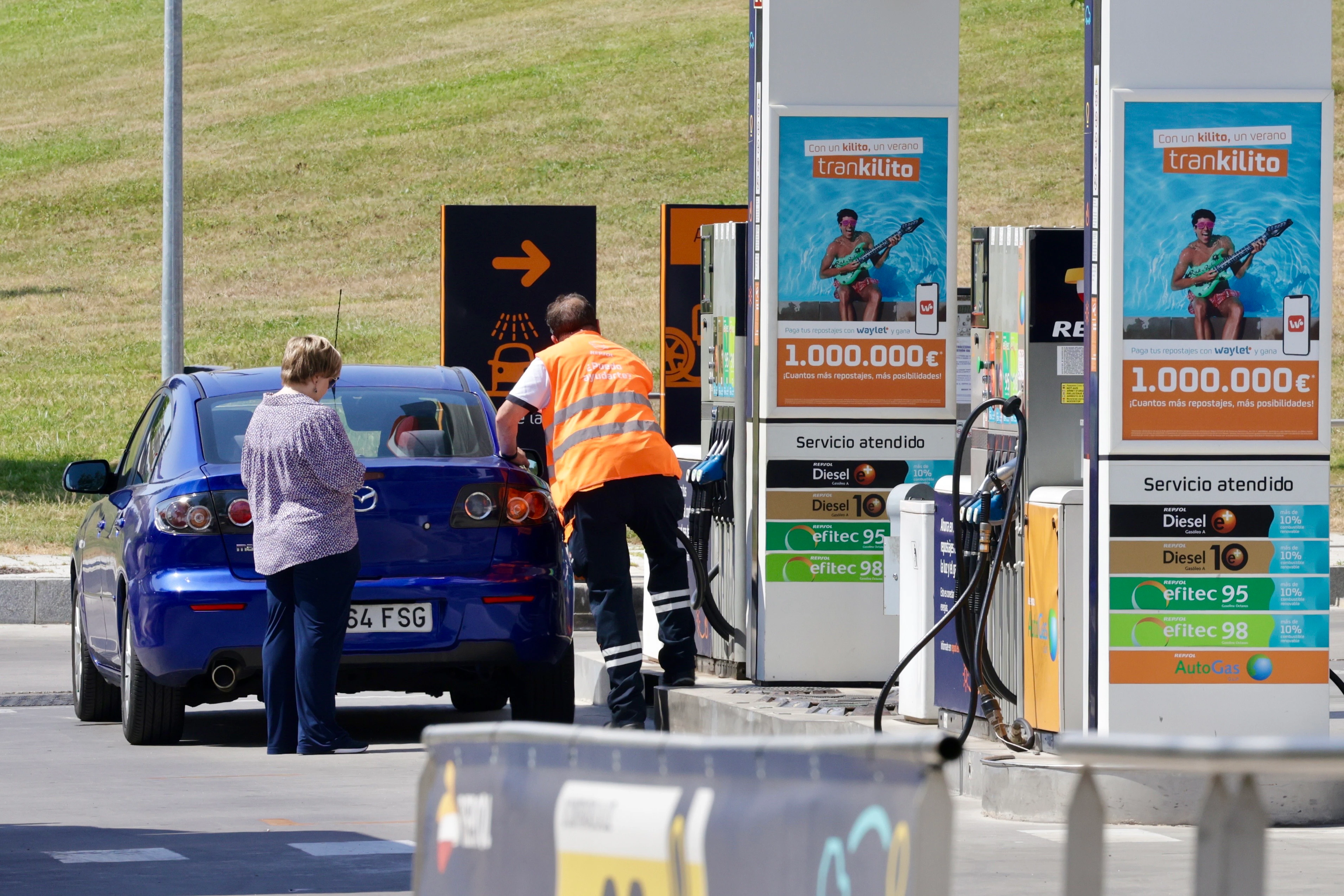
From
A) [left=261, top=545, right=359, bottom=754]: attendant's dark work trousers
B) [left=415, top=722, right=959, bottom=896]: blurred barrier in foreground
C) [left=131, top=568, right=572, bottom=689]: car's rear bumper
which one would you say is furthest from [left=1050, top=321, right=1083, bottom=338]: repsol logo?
[left=415, top=722, right=959, bottom=896]: blurred barrier in foreground

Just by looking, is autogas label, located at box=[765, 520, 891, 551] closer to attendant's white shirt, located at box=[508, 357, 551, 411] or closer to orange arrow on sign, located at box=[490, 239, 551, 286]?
attendant's white shirt, located at box=[508, 357, 551, 411]

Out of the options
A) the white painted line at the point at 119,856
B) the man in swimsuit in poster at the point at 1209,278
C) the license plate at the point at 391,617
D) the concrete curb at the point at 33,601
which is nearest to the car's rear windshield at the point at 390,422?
the license plate at the point at 391,617

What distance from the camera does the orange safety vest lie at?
9.23 meters

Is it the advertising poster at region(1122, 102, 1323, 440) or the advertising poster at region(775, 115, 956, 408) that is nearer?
the advertising poster at region(1122, 102, 1323, 440)

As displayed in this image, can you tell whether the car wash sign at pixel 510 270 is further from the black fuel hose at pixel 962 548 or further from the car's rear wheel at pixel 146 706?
the black fuel hose at pixel 962 548

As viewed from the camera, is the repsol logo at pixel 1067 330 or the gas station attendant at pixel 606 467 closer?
the repsol logo at pixel 1067 330

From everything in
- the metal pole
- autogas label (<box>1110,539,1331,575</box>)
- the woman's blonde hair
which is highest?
the metal pole

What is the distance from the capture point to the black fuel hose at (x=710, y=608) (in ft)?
33.4

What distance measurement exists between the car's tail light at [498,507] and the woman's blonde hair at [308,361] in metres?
→ 0.71

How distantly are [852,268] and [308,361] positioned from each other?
234 cm

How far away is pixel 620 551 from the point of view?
30.5ft

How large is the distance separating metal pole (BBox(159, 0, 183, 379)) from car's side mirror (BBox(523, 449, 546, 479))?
733cm

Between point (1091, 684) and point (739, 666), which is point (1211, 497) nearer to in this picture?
point (1091, 684)

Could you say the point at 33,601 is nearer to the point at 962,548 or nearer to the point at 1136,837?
the point at 962,548
